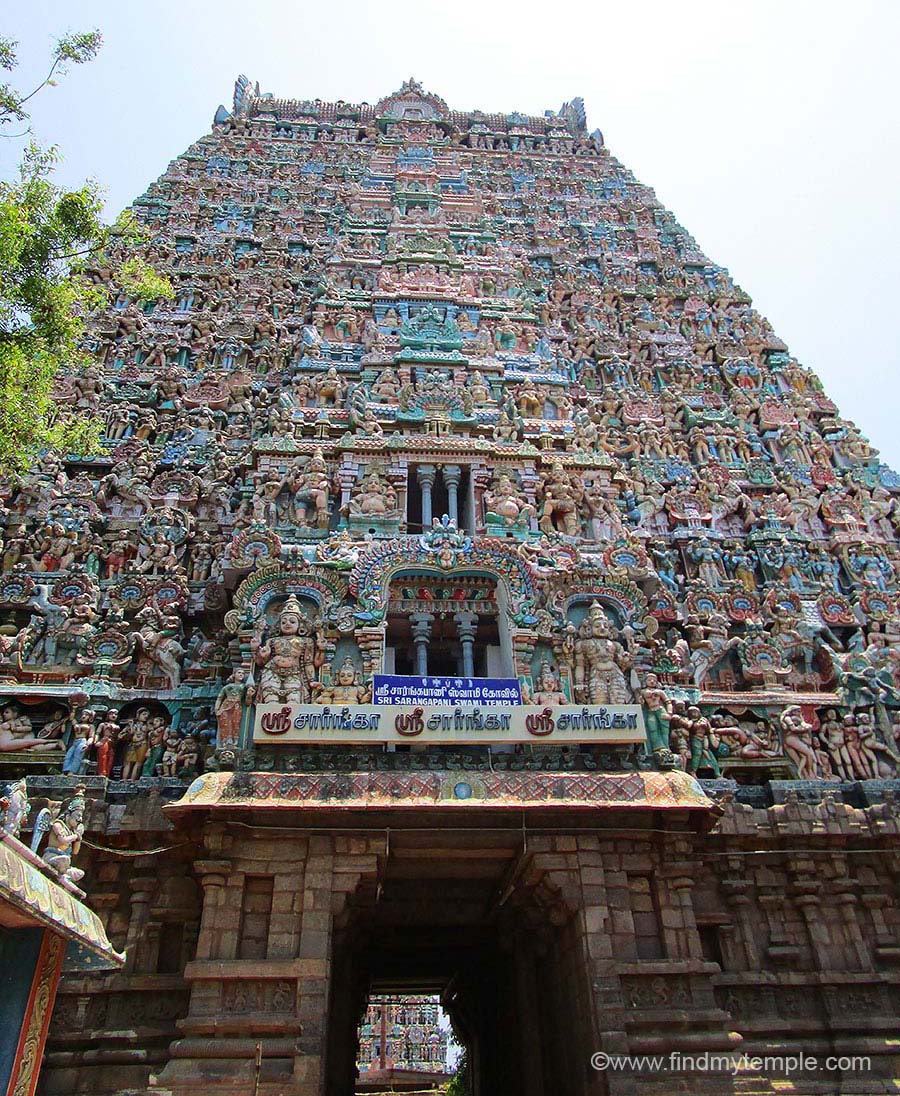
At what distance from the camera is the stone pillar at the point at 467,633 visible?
11.0 m

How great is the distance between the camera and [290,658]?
33.4ft

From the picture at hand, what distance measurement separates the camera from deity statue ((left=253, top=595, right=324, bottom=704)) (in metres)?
9.91

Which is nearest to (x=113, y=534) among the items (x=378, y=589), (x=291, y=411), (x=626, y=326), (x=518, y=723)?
(x=291, y=411)

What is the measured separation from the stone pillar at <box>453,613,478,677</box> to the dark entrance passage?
2.50m

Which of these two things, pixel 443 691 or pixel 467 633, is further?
pixel 467 633

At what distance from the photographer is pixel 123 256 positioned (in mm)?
19391

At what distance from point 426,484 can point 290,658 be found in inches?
164

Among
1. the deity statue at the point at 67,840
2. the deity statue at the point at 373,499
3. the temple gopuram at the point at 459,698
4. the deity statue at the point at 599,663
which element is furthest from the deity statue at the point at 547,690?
the deity statue at the point at 67,840

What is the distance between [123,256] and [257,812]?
15.9m

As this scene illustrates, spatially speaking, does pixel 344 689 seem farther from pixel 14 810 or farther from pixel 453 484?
pixel 453 484

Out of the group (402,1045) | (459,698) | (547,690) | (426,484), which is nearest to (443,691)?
(459,698)

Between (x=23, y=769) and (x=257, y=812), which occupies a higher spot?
(x=23, y=769)

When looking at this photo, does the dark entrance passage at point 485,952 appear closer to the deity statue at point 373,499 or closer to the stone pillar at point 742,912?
the stone pillar at point 742,912

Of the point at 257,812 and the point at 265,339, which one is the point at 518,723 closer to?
the point at 257,812
